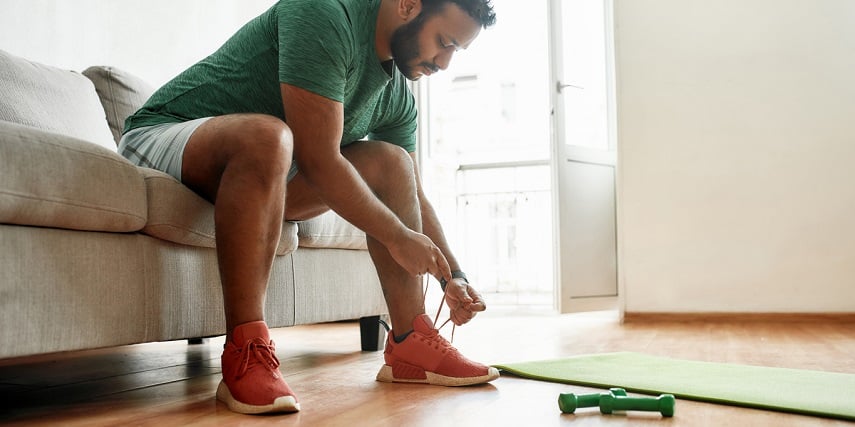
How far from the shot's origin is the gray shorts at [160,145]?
135 cm

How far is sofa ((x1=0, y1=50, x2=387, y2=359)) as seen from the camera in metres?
1.06

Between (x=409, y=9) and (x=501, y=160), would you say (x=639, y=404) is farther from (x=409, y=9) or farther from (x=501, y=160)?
(x=501, y=160)

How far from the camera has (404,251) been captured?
1313mm

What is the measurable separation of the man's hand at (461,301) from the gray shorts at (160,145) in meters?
0.52

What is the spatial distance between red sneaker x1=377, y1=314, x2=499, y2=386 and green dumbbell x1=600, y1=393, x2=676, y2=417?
1.05 ft

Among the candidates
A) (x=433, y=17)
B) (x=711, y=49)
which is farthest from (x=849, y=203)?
(x=433, y=17)

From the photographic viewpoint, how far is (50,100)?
1816 millimetres

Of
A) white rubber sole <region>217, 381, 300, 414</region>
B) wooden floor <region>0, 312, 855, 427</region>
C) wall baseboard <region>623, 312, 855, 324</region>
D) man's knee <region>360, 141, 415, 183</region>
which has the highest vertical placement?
man's knee <region>360, 141, 415, 183</region>

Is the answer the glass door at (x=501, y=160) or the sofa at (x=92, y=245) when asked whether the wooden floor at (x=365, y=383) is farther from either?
the glass door at (x=501, y=160)

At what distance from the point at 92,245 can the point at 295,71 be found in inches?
16.5

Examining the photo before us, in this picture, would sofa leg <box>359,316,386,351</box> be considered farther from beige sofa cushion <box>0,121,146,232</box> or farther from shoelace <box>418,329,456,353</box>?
beige sofa cushion <box>0,121,146,232</box>

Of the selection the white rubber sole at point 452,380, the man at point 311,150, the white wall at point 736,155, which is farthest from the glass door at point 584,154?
the white rubber sole at point 452,380

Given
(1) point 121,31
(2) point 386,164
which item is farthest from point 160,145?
(1) point 121,31

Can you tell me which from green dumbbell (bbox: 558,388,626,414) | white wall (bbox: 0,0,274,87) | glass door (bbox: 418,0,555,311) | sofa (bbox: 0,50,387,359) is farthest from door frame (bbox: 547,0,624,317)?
green dumbbell (bbox: 558,388,626,414)
